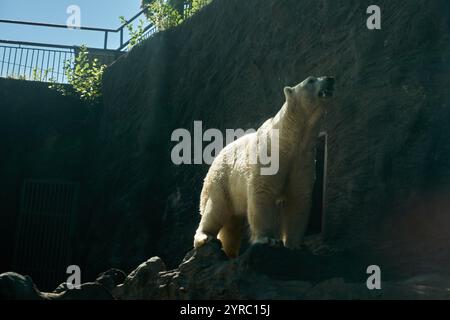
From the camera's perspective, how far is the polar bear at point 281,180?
6918mm

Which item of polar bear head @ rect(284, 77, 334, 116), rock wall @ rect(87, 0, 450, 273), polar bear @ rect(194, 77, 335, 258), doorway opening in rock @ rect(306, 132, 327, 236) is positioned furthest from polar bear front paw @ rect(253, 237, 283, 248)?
doorway opening in rock @ rect(306, 132, 327, 236)

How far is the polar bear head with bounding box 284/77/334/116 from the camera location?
6.92 meters

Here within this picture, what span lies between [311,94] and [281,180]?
0.85 m

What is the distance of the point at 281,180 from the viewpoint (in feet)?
23.0

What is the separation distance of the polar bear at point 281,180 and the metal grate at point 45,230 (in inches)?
308

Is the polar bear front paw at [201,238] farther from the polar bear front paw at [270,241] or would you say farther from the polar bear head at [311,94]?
the polar bear head at [311,94]

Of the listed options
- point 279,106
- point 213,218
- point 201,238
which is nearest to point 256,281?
point 201,238

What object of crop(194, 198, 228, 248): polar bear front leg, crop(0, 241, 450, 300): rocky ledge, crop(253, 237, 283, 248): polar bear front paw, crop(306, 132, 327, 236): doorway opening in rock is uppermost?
crop(306, 132, 327, 236): doorway opening in rock

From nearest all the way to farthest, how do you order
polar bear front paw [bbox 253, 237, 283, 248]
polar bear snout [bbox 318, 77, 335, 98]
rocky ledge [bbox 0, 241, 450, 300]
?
rocky ledge [bbox 0, 241, 450, 300]
polar bear front paw [bbox 253, 237, 283, 248]
polar bear snout [bbox 318, 77, 335, 98]

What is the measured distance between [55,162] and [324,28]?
300 inches

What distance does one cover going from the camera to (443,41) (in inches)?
307

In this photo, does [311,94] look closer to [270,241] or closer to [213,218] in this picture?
[270,241]

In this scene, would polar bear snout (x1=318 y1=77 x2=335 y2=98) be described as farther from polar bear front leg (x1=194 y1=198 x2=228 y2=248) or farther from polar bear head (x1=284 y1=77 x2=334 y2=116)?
polar bear front leg (x1=194 y1=198 x2=228 y2=248)
